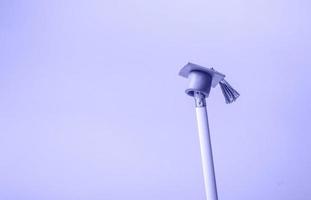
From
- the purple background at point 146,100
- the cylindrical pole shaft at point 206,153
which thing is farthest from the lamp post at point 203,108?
the purple background at point 146,100

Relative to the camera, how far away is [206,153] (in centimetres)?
70

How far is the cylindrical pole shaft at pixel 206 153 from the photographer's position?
70 cm

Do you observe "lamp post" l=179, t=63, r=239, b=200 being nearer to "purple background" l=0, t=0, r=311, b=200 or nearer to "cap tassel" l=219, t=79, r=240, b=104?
"cap tassel" l=219, t=79, r=240, b=104

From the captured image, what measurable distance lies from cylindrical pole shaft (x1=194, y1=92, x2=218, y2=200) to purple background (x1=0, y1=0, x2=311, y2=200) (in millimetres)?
173

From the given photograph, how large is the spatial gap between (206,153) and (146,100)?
0.26 meters

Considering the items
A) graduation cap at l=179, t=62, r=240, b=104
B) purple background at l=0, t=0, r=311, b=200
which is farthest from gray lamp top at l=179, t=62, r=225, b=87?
purple background at l=0, t=0, r=311, b=200

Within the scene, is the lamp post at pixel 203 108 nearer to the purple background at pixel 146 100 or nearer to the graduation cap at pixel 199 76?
the graduation cap at pixel 199 76

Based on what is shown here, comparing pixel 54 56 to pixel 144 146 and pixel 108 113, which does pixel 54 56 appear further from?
pixel 144 146

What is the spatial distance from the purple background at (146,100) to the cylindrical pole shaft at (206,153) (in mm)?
173

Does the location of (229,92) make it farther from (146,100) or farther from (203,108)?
(146,100)

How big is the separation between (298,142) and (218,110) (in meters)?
0.22

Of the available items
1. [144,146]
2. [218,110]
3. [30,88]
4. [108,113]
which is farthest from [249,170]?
[30,88]

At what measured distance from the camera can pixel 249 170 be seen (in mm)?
853

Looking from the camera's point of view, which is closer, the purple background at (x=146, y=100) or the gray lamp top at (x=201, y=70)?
the gray lamp top at (x=201, y=70)
